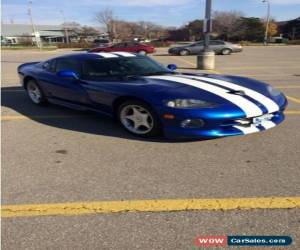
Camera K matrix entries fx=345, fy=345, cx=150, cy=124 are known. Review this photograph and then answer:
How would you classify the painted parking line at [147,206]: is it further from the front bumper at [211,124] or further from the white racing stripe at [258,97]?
the white racing stripe at [258,97]

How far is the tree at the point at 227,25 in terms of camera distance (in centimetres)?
7125

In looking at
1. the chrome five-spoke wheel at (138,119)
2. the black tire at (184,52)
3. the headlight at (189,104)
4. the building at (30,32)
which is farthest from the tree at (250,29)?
the headlight at (189,104)

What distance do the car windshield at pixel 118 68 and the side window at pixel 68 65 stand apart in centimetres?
15

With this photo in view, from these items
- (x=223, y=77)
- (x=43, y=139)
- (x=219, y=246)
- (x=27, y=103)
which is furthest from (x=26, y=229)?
(x=27, y=103)

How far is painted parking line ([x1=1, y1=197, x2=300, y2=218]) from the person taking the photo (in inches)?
112

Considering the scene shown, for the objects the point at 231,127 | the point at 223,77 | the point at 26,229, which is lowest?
the point at 26,229

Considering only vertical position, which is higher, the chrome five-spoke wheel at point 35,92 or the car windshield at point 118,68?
the car windshield at point 118,68

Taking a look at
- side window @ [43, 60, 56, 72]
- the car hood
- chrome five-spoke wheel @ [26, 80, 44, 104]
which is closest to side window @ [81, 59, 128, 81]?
the car hood

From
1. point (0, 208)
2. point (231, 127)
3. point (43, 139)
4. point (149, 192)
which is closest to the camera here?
point (0, 208)

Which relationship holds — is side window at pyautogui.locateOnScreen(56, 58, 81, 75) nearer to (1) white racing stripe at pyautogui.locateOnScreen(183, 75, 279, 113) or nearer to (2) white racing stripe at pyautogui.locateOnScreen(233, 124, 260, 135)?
(1) white racing stripe at pyautogui.locateOnScreen(183, 75, 279, 113)

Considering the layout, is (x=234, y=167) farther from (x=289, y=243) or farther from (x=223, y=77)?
(x=223, y=77)

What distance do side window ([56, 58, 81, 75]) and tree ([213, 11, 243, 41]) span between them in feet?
229

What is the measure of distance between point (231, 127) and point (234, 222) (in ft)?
5.63

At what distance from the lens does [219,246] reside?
2.40 metres
